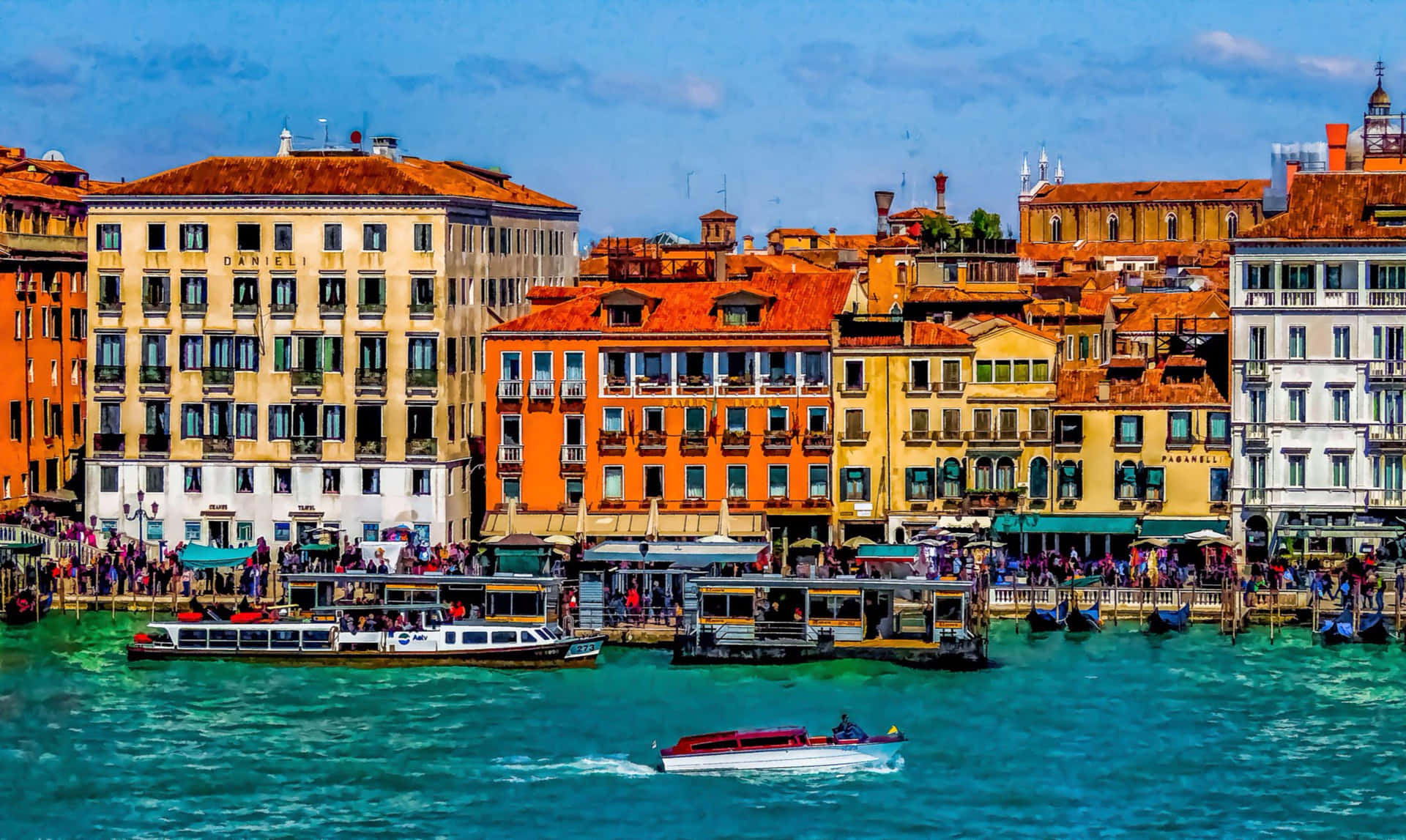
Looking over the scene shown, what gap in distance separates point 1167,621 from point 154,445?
3319cm

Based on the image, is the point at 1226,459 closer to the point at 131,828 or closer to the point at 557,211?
the point at 557,211

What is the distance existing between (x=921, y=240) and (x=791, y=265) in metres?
10.1

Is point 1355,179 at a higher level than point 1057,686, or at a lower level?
higher

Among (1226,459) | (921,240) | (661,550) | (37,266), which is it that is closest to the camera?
(661,550)

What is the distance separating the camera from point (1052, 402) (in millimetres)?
92125

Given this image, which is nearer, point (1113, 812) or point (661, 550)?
point (1113, 812)

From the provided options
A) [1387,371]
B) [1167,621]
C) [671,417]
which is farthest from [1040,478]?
[671,417]

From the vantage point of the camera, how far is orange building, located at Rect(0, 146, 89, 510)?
324ft

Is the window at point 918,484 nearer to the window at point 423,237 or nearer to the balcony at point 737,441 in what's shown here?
the balcony at point 737,441

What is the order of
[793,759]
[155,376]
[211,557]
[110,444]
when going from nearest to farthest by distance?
[793,759] < [211,557] < [155,376] < [110,444]

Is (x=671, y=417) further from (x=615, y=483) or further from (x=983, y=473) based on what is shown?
(x=983, y=473)

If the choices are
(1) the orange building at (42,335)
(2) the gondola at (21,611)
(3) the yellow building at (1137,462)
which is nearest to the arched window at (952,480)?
(3) the yellow building at (1137,462)

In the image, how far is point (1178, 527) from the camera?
298 feet

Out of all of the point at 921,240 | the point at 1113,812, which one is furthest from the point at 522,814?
the point at 921,240
